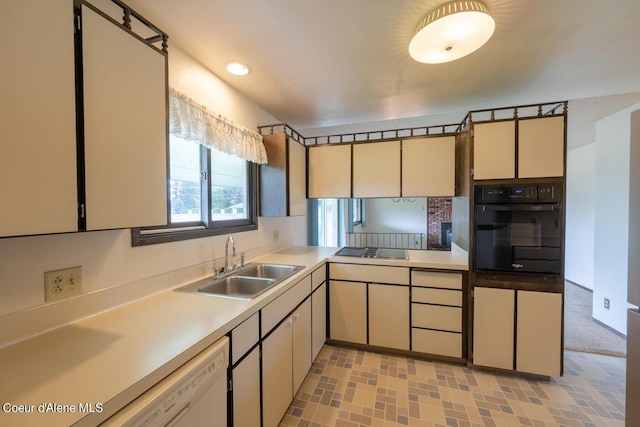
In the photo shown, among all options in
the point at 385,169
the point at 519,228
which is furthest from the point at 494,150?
the point at 385,169

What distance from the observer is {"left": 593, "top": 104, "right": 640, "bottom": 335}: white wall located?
256 cm

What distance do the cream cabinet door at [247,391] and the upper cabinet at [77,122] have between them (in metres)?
0.79

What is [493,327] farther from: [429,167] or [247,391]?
[247,391]

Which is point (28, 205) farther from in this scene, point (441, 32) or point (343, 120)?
point (343, 120)

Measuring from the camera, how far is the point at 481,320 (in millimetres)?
2039

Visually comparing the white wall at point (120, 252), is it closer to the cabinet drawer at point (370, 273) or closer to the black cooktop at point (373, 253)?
the cabinet drawer at point (370, 273)

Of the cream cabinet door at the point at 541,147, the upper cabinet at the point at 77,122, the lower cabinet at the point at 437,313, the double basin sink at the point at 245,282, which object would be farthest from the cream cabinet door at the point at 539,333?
the upper cabinet at the point at 77,122

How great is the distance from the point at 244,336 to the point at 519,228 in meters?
2.12

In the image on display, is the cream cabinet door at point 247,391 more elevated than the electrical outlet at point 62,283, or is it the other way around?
the electrical outlet at point 62,283

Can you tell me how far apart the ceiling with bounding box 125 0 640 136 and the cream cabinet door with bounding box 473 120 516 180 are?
0.40 meters

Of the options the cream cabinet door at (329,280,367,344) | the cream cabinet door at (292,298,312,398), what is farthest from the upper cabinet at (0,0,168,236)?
the cream cabinet door at (329,280,367,344)

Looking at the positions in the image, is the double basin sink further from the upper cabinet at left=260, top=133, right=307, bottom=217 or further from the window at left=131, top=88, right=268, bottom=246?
the upper cabinet at left=260, top=133, right=307, bottom=217

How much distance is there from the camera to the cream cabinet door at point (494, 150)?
1.96 metres

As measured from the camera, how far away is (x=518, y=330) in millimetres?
1964
